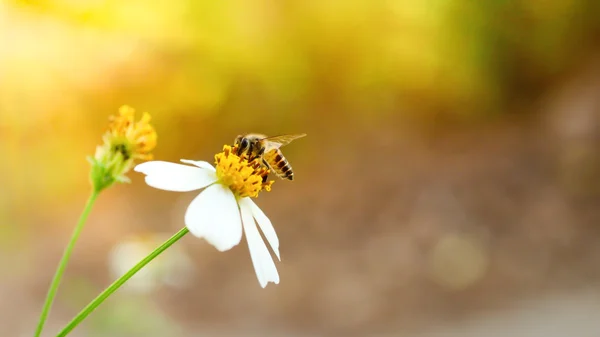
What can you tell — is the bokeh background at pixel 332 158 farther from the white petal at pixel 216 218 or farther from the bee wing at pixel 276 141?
the white petal at pixel 216 218

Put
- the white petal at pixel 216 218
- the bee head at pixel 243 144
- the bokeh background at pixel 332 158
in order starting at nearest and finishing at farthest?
the white petal at pixel 216 218 → the bee head at pixel 243 144 → the bokeh background at pixel 332 158

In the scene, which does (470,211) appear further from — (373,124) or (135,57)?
(135,57)

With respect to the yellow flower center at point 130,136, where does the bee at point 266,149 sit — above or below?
above

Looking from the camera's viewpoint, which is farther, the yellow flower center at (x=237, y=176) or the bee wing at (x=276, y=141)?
the bee wing at (x=276, y=141)

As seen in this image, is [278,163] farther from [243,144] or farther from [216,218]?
[216,218]

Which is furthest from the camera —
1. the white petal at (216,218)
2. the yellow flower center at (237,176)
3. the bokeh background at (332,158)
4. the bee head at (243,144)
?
the bokeh background at (332,158)

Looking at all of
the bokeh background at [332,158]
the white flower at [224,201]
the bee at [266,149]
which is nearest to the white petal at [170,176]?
the white flower at [224,201]
